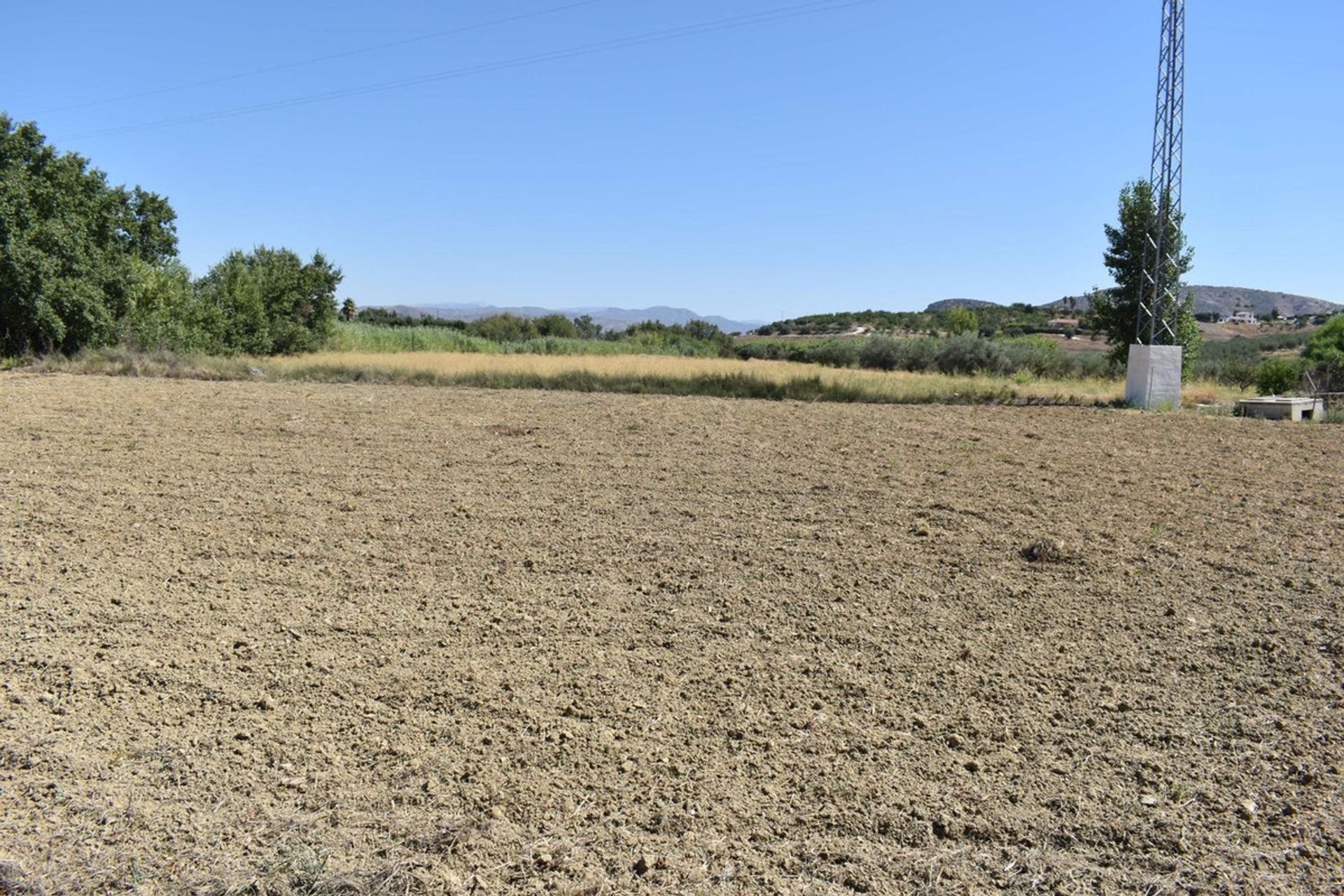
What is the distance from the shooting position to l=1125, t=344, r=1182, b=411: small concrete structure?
58.1 feet

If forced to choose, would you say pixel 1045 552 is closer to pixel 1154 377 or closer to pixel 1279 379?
pixel 1154 377

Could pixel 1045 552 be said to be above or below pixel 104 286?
below

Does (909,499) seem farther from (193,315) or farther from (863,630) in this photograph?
(193,315)

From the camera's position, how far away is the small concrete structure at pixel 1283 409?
16375 millimetres

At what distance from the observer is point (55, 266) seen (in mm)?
23312

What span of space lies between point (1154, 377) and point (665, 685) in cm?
1663

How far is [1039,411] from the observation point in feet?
53.9

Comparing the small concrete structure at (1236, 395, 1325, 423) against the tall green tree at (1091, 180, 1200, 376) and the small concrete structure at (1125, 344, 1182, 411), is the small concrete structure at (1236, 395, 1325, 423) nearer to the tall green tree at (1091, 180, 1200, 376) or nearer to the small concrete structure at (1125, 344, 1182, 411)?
the small concrete structure at (1125, 344, 1182, 411)

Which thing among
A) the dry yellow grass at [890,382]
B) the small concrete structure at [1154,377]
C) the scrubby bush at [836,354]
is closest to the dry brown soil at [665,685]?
the small concrete structure at [1154,377]

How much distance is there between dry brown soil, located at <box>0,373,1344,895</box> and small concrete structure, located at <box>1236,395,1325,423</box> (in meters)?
8.40

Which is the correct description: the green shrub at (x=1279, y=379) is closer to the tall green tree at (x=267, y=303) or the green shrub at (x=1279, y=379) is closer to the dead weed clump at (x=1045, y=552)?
the dead weed clump at (x=1045, y=552)

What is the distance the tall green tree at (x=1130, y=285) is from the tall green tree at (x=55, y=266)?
2723 cm

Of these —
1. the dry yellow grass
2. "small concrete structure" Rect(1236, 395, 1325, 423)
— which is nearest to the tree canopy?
the dry yellow grass

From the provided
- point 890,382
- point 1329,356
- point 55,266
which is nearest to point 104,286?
point 55,266
